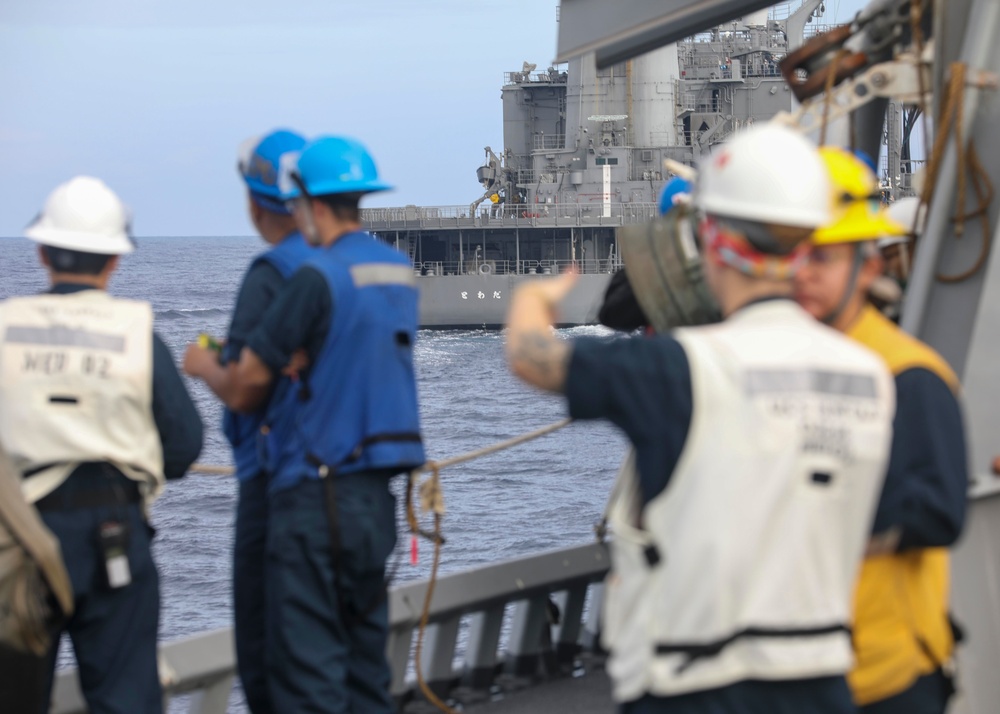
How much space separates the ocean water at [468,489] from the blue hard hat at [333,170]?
77.1 inches

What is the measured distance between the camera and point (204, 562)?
20.9 metres

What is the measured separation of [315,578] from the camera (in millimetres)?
3516

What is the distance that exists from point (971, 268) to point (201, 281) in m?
122

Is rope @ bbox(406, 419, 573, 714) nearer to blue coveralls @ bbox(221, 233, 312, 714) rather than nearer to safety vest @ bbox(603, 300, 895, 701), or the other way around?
blue coveralls @ bbox(221, 233, 312, 714)

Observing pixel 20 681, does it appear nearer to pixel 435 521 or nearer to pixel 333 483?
pixel 333 483

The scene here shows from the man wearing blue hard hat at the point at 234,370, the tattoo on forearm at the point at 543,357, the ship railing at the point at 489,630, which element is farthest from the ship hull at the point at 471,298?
the tattoo on forearm at the point at 543,357

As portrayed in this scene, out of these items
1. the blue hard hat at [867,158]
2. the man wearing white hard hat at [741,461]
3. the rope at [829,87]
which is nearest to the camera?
the man wearing white hard hat at [741,461]

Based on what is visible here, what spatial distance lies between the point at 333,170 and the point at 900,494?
177cm

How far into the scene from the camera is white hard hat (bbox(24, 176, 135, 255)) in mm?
3395

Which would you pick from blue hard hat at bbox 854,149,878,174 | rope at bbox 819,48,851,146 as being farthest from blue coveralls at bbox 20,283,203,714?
blue hard hat at bbox 854,149,878,174

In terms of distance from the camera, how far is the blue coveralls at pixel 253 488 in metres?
3.65

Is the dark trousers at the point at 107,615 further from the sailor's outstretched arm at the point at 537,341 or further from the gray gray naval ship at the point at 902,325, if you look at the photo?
the sailor's outstretched arm at the point at 537,341

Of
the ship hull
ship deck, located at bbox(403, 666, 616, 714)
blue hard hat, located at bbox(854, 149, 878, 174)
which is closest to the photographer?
blue hard hat, located at bbox(854, 149, 878, 174)

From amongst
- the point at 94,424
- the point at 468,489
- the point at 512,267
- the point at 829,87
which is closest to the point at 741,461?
the point at 94,424
